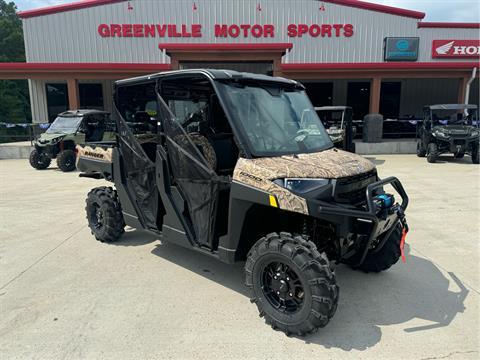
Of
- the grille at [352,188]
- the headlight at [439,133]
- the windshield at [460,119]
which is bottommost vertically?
the headlight at [439,133]

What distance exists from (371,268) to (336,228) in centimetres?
142

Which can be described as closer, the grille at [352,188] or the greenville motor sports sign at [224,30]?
the grille at [352,188]

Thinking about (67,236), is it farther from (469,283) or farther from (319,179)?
(469,283)

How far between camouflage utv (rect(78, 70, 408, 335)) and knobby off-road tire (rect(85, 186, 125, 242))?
0.41m

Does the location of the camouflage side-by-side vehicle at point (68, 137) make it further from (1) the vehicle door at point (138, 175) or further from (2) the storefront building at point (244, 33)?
(1) the vehicle door at point (138, 175)

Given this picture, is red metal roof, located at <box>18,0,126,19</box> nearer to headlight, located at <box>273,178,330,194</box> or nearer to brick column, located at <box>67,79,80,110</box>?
brick column, located at <box>67,79,80,110</box>

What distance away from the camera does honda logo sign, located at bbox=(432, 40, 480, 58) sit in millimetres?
18656

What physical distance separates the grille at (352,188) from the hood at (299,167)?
0.15 ft

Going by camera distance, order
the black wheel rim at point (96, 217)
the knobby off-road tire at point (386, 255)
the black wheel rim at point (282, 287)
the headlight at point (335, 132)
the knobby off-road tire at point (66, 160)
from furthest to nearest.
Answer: the headlight at point (335, 132) < the knobby off-road tire at point (66, 160) < the black wheel rim at point (96, 217) < the knobby off-road tire at point (386, 255) < the black wheel rim at point (282, 287)

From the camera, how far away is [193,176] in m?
3.44

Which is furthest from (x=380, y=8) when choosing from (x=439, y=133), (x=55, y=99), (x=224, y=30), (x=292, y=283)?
(x=292, y=283)

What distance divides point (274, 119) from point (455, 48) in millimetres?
20244

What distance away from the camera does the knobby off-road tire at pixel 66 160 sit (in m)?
11.0

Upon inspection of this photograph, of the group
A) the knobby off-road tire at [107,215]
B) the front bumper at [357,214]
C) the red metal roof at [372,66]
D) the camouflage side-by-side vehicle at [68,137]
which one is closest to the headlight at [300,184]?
the front bumper at [357,214]
